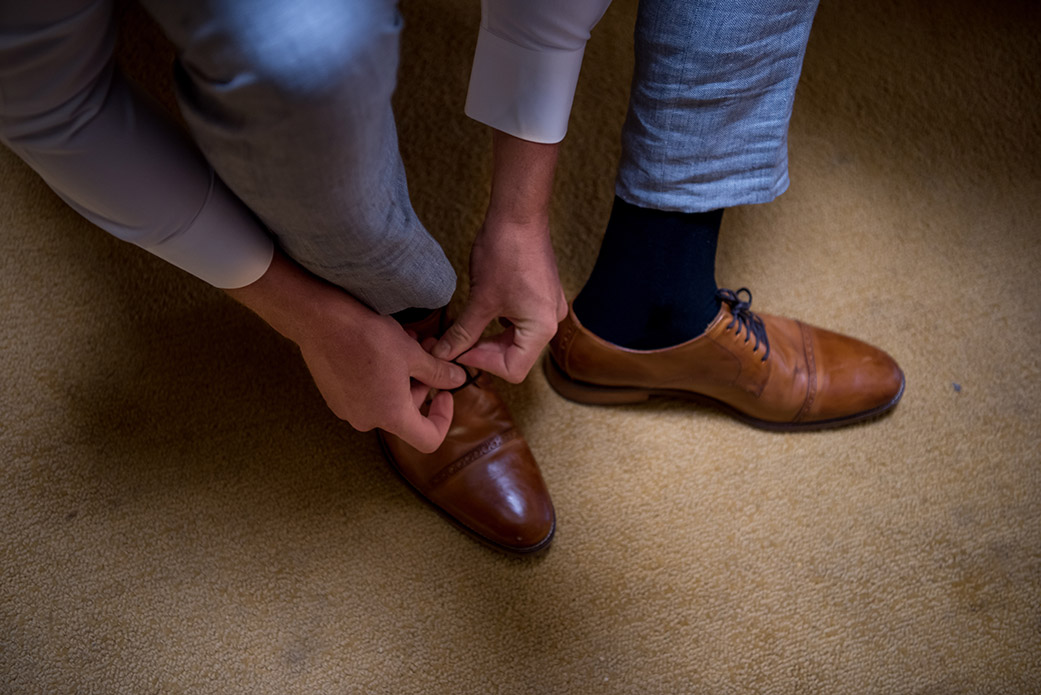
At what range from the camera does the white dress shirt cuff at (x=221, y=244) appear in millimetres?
469

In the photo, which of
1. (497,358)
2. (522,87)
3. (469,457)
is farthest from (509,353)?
(522,87)

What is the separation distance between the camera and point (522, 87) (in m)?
0.56

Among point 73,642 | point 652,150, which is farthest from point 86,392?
point 652,150

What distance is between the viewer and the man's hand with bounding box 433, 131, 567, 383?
0.60m

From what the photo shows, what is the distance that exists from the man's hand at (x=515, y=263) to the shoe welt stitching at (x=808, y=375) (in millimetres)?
325

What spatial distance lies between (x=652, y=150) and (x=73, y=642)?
2.48ft

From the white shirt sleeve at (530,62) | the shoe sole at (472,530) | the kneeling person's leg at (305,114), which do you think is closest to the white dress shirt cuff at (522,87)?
the white shirt sleeve at (530,62)

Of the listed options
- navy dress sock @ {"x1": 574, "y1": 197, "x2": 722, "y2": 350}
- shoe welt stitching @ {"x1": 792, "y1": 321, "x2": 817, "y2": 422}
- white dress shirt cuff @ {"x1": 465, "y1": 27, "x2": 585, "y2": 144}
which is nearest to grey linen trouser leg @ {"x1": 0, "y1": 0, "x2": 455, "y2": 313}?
white dress shirt cuff @ {"x1": 465, "y1": 27, "x2": 585, "y2": 144}

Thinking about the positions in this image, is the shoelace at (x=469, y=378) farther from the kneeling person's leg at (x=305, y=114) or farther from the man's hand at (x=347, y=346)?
the kneeling person's leg at (x=305, y=114)

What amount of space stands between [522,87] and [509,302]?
0.60 ft

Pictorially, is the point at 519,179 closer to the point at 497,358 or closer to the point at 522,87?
the point at 522,87

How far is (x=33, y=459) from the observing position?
776mm

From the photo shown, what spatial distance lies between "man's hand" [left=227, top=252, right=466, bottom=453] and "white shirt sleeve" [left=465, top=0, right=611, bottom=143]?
20 cm

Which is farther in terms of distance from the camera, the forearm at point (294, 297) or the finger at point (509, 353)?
the finger at point (509, 353)
